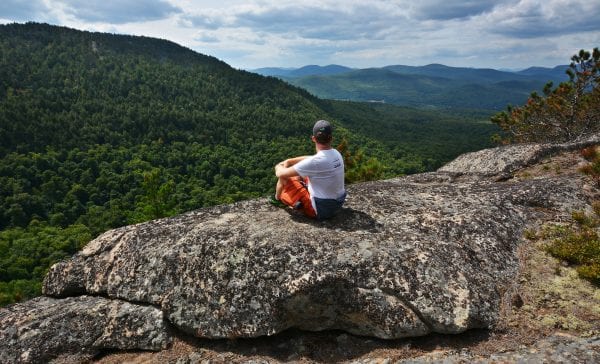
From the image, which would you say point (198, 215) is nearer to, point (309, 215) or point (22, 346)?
point (309, 215)

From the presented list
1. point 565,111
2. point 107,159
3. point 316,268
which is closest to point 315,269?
point 316,268

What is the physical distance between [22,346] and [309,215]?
21.6ft

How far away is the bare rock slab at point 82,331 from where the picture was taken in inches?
294

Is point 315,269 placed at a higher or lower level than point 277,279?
higher

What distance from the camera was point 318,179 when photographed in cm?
852

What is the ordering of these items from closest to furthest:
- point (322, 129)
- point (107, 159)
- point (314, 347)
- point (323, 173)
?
point (314, 347) → point (322, 129) → point (323, 173) → point (107, 159)

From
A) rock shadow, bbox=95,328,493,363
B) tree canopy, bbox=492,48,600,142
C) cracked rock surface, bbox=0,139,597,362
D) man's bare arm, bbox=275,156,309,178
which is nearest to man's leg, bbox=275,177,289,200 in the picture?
man's bare arm, bbox=275,156,309,178

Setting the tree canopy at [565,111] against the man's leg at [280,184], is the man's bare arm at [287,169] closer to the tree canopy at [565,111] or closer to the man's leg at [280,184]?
the man's leg at [280,184]

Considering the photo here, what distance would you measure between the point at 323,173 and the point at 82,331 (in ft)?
20.1

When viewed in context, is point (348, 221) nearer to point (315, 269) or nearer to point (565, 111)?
point (315, 269)

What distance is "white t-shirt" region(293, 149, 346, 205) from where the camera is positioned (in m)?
8.33

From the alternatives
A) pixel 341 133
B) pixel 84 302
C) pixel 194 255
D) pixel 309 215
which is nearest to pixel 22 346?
pixel 84 302

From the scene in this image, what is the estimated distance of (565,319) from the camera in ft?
22.0

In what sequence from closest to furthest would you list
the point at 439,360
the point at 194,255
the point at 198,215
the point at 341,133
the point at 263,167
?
1. the point at 439,360
2. the point at 194,255
3. the point at 198,215
4. the point at 263,167
5. the point at 341,133
